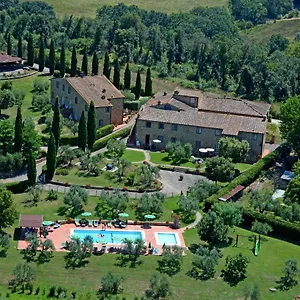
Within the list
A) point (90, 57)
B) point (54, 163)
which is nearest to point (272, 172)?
point (54, 163)

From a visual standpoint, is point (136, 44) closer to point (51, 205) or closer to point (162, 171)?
point (162, 171)

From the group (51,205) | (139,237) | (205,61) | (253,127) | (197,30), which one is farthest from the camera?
(197,30)

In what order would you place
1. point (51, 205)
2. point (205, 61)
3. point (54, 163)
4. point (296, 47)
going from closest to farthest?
point (51, 205), point (54, 163), point (205, 61), point (296, 47)

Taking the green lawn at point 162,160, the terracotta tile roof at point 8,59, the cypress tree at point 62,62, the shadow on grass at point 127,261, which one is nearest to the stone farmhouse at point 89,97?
the green lawn at point 162,160

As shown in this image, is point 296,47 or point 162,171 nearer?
point 162,171

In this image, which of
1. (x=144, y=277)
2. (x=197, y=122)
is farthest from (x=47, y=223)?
(x=197, y=122)
